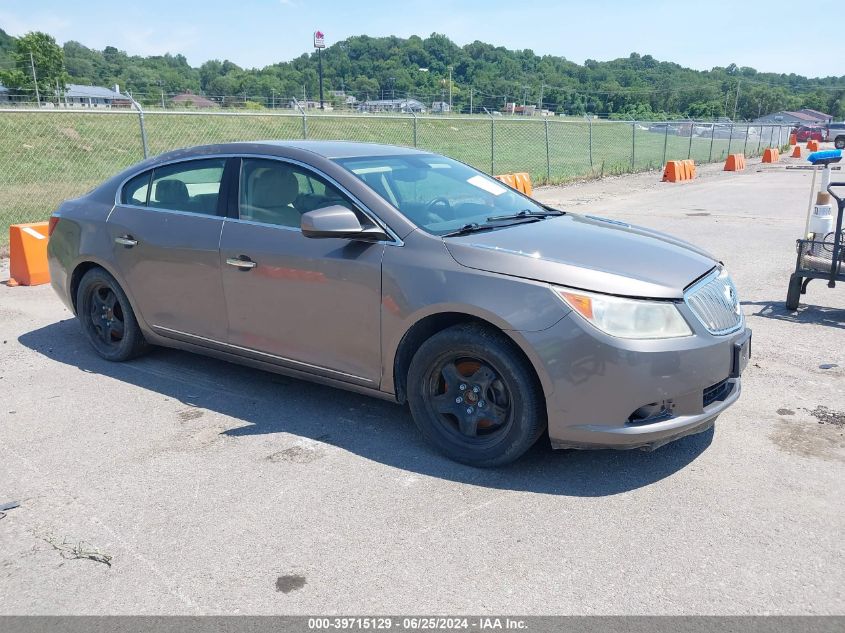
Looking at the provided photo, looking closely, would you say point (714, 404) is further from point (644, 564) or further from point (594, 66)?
point (594, 66)

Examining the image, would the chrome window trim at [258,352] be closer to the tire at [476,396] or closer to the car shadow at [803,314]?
the tire at [476,396]

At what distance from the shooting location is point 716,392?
12.2 feet

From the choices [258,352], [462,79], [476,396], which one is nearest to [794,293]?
[476,396]

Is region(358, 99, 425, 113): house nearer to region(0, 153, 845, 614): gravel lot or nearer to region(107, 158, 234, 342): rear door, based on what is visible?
region(107, 158, 234, 342): rear door

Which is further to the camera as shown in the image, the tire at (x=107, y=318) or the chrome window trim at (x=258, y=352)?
the tire at (x=107, y=318)

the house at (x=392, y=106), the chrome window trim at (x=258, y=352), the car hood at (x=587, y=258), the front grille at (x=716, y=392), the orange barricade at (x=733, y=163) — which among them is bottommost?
the orange barricade at (x=733, y=163)

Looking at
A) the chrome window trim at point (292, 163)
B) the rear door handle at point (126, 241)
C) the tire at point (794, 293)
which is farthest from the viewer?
the tire at point (794, 293)

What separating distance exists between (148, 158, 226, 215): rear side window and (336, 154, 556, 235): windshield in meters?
0.97

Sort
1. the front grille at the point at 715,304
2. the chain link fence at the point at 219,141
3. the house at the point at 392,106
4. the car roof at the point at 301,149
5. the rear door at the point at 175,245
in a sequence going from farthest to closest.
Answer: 1. the house at the point at 392,106
2. the chain link fence at the point at 219,141
3. the rear door at the point at 175,245
4. the car roof at the point at 301,149
5. the front grille at the point at 715,304

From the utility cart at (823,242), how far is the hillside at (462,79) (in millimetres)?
65262

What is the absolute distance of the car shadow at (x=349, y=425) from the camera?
373cm

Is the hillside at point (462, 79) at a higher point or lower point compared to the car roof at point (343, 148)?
higher

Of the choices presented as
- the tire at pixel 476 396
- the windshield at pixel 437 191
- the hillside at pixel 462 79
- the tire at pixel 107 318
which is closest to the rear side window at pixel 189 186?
the tire at pixel 107 318

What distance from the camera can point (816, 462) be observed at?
152 inches
